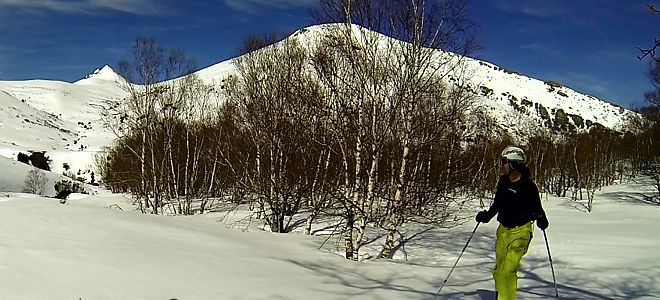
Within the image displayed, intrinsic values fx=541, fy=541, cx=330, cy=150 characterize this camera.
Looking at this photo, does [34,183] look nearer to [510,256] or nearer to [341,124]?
[341,124]

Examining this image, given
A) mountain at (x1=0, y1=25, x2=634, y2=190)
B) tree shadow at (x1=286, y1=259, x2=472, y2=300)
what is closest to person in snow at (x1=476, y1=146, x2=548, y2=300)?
tree shadow at (x1=286, y1=259, x2=472, y2=300)

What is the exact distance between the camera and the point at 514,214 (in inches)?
263

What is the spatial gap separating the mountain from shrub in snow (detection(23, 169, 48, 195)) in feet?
73.7

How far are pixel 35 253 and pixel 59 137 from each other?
86455mm

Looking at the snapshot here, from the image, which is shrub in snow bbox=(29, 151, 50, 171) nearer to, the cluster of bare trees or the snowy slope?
the snowy slope

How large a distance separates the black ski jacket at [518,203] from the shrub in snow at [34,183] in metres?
31.1

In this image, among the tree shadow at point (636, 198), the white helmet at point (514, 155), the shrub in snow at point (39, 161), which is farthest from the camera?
the shrub in snow at point (39, 161)

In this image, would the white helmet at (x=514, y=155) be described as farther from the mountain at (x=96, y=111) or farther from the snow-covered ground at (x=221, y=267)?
the mountain at (x=96, y=111)

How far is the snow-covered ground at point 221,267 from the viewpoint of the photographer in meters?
6.38

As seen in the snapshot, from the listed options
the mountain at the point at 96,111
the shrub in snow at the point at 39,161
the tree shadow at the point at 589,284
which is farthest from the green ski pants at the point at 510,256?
the mountain at the point at 96,111

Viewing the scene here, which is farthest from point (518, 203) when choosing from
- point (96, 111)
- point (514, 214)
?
point (96, 111)

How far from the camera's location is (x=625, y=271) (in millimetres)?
11625

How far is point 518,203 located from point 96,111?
138 metres

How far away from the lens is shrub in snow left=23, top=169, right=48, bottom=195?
31.3 meters
